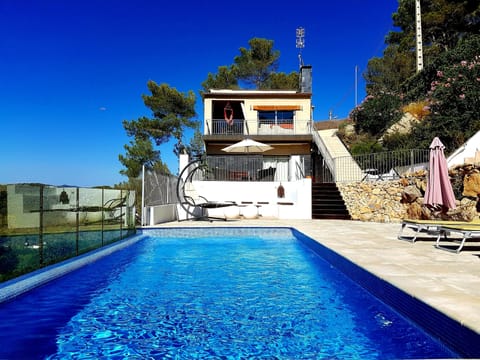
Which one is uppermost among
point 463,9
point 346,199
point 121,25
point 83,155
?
point 463,9

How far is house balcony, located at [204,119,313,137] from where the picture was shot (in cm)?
2214

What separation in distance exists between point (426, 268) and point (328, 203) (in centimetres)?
965

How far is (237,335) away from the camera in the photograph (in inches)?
130

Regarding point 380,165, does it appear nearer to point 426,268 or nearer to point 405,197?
point 405,197

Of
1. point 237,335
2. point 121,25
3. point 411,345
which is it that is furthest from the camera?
point 121,25

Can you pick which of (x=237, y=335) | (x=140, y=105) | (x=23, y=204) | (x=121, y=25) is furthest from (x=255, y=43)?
(x=237, y=335)

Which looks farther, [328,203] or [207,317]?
[328,203]

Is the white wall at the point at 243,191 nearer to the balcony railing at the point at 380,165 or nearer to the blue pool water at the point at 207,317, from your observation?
the balcony railing at the point at 380,165

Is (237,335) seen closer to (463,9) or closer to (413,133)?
(413,133)

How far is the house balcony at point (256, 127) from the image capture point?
22.1 m

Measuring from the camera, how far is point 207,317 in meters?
3.76

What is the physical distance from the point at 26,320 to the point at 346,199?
40.0 feet

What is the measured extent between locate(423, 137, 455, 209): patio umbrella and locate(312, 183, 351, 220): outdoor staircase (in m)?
5.35

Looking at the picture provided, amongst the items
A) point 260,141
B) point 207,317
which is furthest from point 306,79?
point 207,317
